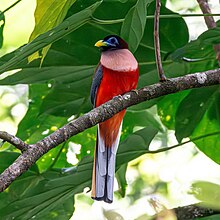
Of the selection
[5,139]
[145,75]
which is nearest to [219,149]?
[145,75]

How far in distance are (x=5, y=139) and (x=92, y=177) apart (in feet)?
1.91

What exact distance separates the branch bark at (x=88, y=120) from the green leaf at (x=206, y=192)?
355 millimetres

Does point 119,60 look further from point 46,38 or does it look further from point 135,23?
point 46,38

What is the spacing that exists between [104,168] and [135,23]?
445 millimetres

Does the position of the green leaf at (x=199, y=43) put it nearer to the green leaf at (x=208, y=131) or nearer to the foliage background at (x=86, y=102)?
the foliage background at (x=86, y=102)

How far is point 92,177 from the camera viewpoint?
1.59 metres

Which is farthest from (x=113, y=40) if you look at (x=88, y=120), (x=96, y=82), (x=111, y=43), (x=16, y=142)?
(x=16, y=142)

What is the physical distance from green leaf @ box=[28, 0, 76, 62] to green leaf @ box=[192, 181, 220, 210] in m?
0.61

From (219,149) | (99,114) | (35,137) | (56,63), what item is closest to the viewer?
(99,114)

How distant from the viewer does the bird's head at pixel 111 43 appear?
5.65ft

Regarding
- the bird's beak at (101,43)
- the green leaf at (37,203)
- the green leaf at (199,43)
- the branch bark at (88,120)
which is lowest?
the green leaf at (37,203)

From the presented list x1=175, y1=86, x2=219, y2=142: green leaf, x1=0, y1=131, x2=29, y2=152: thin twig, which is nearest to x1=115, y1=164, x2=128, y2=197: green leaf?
→ x1=175, y1=86, x2=219, y2=142: green leaf

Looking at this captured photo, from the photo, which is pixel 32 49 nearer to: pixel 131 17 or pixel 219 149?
pixel 131 17

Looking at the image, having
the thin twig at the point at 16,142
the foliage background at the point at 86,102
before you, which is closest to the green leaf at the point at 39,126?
the foliage background at the point at 86,102
